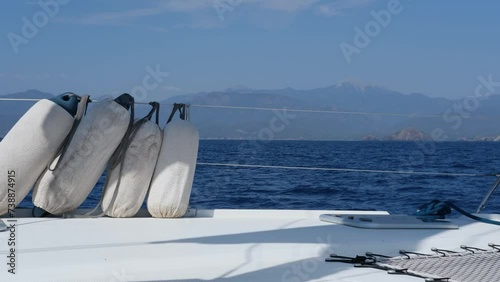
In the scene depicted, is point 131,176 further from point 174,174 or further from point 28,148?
point 28,148

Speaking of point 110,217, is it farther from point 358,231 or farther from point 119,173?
point 358,231

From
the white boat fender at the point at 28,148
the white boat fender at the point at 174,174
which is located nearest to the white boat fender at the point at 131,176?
the white boat fender at the point at 174,174

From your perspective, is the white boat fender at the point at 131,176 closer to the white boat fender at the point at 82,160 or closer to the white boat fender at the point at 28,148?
the white boat fender at the point at 82,160

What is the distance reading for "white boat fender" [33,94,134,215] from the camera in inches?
149

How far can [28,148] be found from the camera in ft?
12.3

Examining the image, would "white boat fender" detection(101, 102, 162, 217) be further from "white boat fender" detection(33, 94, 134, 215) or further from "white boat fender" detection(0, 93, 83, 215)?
"white boat fender" detection(0, 93, 83, 215)

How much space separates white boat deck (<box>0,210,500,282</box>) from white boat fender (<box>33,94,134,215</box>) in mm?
150

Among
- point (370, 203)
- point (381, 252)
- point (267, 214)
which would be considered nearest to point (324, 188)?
point (370, 203)

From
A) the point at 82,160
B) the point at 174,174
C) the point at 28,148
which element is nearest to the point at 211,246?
the point at 174,174

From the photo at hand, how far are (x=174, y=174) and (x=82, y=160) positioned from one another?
0.48m

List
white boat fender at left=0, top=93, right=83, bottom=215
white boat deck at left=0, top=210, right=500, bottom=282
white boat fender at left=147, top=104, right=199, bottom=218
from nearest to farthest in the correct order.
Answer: white boat deck at left=0, top=210, right=500, bottom=282
white boat fender at left=0, top=93, right=83, bottom=215
white boat fender at left=147, top=104, right=199, bottom=218

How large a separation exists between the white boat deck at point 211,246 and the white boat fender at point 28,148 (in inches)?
6.6

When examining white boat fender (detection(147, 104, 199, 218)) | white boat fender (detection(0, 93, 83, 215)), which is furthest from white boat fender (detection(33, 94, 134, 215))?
white boat fender (detection(147, 104, 199, 218))

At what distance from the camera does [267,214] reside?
396cm
